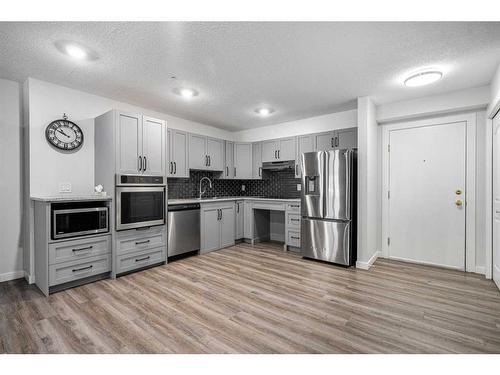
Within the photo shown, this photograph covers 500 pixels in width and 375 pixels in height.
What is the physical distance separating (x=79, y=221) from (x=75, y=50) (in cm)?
178

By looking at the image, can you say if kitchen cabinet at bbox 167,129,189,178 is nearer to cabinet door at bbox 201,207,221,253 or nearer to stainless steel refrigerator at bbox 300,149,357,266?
cabinet door at bbox 201,207,221,253

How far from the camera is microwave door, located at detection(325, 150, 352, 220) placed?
11.2 ft

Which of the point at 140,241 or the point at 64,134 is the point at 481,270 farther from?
the point at 64,134

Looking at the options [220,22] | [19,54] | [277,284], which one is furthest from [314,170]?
[19,54]

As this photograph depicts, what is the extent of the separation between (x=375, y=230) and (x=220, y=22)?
11.5 ft

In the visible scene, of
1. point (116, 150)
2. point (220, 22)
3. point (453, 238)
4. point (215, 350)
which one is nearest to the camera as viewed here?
point (215, 350)

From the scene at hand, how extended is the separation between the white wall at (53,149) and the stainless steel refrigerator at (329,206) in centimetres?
312

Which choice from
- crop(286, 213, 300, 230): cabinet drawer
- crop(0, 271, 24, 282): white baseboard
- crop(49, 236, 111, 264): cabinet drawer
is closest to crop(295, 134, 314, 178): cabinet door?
crop(286, 213, 300, 230): cabinet drawer

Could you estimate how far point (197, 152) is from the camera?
4465 mm

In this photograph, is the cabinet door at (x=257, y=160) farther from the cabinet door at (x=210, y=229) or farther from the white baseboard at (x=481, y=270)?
the white baseboard at (x=481, y=270)

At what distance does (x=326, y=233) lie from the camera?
3.62 meters

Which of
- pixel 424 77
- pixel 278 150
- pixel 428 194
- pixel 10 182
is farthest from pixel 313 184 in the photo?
pixel 10 182

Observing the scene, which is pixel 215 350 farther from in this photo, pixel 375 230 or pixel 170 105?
pixel 170 105

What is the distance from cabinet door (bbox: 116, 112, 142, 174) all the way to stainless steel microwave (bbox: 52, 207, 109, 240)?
1.91 feet
